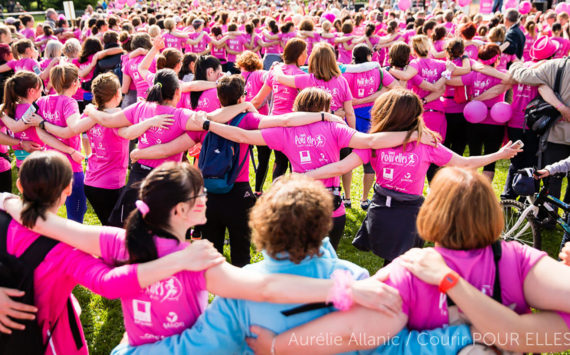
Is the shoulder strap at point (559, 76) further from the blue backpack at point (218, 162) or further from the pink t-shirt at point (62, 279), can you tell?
the pink t-shirt at point (62, 279)

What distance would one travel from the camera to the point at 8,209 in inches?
85.0

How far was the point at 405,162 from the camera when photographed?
3.33 metres

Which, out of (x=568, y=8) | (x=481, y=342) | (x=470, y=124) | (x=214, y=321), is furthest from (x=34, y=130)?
(x=568, y=8)

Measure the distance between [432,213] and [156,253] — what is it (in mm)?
1211

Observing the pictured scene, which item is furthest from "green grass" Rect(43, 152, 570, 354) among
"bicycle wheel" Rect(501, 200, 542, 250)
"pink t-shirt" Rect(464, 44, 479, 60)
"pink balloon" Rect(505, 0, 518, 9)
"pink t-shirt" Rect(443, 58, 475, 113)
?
"pink balloon" Rect(505, 0, 518, 9)

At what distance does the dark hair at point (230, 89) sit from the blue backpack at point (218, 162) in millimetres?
182

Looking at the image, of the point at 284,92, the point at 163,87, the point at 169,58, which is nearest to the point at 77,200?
the point at 163,87

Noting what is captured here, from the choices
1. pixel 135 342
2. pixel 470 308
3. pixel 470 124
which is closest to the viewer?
pixel 470 308

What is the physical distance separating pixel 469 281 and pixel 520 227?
3526 millimetres

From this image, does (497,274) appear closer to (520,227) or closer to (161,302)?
(161,302)

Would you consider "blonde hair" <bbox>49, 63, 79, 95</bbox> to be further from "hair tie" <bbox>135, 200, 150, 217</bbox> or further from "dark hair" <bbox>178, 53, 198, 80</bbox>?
"hair tie" <bbox>135, 200, 150, 217</bbox>

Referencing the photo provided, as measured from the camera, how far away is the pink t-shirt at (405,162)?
333cm

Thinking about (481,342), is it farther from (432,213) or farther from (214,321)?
(214,321)

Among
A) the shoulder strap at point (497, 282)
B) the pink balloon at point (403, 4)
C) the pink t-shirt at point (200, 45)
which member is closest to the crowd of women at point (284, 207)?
the shoulder strap at point (497, 282)
